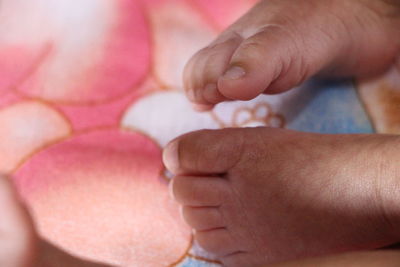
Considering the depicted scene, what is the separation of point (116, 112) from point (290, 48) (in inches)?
9.0

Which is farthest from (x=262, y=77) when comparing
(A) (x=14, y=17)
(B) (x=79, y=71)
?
(A) (x=14, y=17)

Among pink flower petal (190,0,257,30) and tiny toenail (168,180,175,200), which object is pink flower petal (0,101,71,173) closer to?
tiny toenail (168,180,175,200)

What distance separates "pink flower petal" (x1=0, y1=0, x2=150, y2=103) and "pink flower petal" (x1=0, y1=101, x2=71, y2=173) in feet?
0.08

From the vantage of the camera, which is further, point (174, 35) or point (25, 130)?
point (174, 35)

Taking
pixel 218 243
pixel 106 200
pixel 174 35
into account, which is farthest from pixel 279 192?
pixel 174 35

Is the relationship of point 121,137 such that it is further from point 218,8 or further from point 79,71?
point 218,8

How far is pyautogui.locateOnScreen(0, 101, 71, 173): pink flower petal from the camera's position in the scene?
2.09 feet

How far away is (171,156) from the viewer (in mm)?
618

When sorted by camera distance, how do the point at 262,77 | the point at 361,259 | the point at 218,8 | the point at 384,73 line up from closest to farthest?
the point at 361,259
the point at 262,77
the point at 384,73
the point at 218,8

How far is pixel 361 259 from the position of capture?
46cm

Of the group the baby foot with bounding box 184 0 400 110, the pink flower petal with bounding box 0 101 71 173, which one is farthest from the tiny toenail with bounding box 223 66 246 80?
the pink flower petal with bounding box 0 101 71 173

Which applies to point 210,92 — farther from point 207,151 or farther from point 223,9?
point 223,9

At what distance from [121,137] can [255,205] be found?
0.62 feet

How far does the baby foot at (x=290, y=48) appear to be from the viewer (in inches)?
22.9
